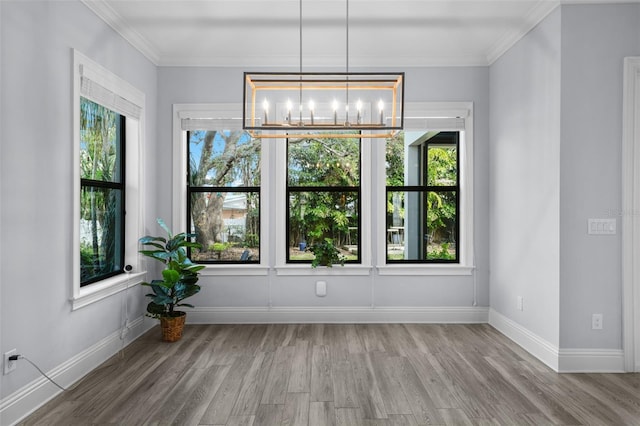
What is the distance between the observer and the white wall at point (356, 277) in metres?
4.48

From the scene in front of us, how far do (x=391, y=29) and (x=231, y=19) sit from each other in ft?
4.70

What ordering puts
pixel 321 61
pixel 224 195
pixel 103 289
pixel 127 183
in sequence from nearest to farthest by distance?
1. pixel 103 289
2. pixel 127 183
3. pixel 321 61
4. pixel 224 195

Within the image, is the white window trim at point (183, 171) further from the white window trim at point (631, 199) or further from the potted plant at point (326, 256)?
the white window trim at point (631, 199)

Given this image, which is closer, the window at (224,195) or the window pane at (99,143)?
the window pane at (99,143)

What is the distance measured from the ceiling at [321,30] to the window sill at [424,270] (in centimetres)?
219

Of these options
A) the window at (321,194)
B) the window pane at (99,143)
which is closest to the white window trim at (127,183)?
the window pane at (99,143)

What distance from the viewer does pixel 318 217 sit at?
4645 millimetres

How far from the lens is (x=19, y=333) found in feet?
8.04

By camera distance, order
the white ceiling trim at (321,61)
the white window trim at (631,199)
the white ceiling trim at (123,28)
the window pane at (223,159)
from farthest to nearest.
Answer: the window pane at (223,159) < the white ceiling trim at (321,61) < the white ceiling trim at (123,28) < the white window trim at (631,199)

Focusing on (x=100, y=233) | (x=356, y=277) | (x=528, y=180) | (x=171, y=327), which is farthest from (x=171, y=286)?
(x=528, y=180)

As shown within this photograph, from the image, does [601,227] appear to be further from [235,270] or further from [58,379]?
[58,379]

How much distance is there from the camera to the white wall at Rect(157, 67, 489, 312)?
4477mm

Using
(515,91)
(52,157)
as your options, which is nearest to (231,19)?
(52,157)

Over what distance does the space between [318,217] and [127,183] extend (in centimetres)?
198
